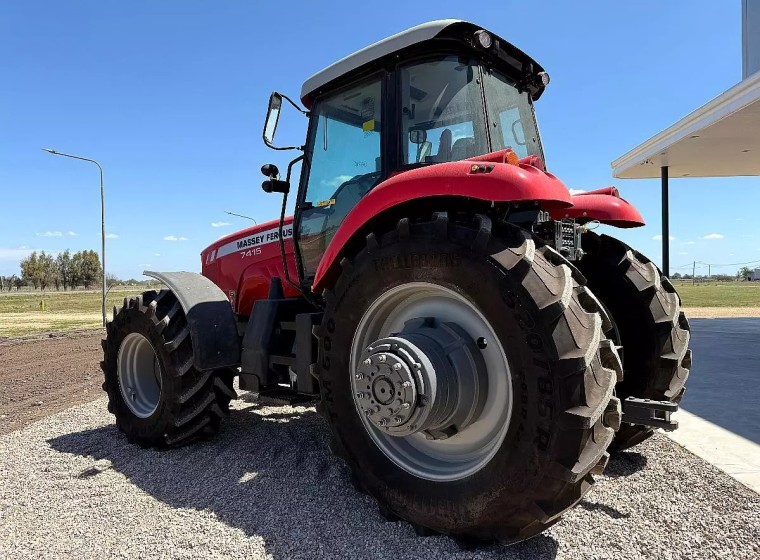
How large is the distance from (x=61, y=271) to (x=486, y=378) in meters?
90.0

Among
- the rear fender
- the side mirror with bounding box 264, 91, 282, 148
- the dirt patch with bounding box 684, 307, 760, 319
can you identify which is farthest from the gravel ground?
the dirt patch with bounding box 684, 307, 760, 319

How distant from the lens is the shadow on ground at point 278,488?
2523 mm

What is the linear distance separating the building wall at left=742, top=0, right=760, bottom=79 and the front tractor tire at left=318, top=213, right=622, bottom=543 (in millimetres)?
15854

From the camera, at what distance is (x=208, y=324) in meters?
4.03

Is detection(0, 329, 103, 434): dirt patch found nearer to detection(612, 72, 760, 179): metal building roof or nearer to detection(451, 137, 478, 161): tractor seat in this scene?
detection(451, 137, 478, 161): tractor seat

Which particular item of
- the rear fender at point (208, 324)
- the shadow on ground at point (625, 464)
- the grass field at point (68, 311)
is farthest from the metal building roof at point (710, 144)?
the grass field at point (68, 311)

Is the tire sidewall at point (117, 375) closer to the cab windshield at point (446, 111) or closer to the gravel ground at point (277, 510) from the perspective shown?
the gravel ground at point (277, 510)

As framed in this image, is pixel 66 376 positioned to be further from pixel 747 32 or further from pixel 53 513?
pixel 747 32

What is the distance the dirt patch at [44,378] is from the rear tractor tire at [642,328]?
5.33 meters

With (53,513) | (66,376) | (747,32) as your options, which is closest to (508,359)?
(53,513)

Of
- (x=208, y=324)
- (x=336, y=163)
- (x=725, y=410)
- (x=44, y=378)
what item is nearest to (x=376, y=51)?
(x=336, y=163)

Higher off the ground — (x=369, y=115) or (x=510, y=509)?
(x=369, y=115)

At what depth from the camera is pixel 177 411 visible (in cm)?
396

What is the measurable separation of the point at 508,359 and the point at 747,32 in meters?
16.6
